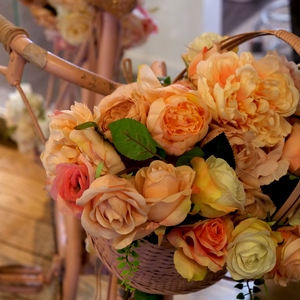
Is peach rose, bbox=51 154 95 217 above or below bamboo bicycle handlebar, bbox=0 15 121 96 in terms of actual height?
below

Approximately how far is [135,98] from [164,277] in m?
0.23

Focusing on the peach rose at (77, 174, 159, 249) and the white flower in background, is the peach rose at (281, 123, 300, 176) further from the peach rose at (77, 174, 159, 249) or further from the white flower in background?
the white flower in background

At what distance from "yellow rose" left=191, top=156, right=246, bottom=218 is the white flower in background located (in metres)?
1.22

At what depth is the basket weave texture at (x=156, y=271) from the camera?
60 cm

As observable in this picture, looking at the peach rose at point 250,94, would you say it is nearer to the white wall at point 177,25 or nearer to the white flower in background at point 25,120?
the white flower in background at point 25,120

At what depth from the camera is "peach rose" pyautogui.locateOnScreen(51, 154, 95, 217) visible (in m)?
0.55

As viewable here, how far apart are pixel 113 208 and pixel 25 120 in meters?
1.27

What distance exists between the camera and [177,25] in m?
2.36

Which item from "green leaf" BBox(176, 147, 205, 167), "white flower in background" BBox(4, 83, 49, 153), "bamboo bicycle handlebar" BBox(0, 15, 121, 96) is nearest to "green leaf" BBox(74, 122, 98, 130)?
"green leaf" BBox(176, 147, 205, 167)

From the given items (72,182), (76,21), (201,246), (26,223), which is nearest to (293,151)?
(201,246)

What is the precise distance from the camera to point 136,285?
2.17 feet

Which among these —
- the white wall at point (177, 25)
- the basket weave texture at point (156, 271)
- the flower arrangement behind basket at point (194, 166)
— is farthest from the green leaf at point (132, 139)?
the white wall at point (177, 25)

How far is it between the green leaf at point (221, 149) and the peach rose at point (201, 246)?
2.7 inches

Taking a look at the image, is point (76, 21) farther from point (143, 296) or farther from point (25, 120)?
point (143, 296)
